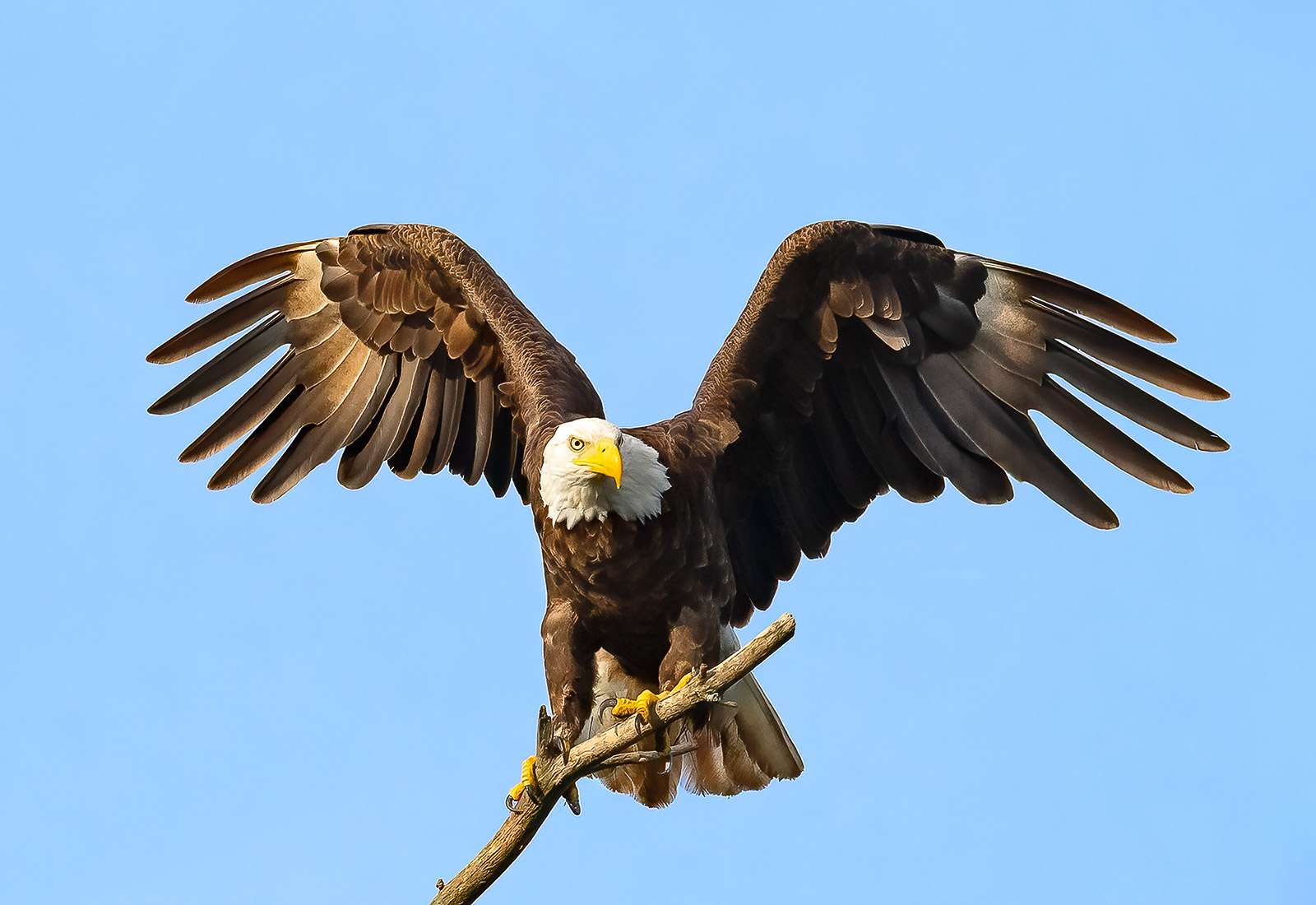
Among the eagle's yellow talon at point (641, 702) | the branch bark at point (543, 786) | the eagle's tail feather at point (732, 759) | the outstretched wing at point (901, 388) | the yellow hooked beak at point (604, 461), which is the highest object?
the outstretched wing at point (901, 388)

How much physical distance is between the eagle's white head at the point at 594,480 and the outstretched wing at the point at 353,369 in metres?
1.37

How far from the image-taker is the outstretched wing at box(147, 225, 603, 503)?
774 centimetres

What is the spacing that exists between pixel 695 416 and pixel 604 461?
1.01 metres

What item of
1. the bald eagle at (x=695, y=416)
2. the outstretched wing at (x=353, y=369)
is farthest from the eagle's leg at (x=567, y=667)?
the outstretched wing at (x=353, y=369)

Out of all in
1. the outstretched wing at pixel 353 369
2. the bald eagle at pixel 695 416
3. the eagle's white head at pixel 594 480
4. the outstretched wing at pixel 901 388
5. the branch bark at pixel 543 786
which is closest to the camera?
the branch bark at pixel 543 786

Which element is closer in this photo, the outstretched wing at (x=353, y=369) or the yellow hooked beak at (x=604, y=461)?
the yellow hooked beak at (x=604, y=461)

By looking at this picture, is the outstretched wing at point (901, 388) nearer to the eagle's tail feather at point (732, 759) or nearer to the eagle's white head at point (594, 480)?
the eagle's tail feather at point (732, 759)

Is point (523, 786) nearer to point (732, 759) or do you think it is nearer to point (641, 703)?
point (641, 703)

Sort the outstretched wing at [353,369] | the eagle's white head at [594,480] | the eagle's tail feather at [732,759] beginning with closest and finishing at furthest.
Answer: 1. the eagle's white head at [594,480]
2. the eagle's tail feather at [732,759]
3. the outstretched wing at [353,369]

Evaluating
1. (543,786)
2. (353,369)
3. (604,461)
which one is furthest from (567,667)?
(353,369)

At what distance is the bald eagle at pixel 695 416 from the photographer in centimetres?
648

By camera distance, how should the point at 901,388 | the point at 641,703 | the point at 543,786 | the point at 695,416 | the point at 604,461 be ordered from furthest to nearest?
1. the point at 901,388
2. the point at 695,416
3. the point at 604,461
4. the point at 641,703
5. the point at 543,786

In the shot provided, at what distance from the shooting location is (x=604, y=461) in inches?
239

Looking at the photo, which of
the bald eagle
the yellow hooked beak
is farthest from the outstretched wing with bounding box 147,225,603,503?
the yellow hooked beak
